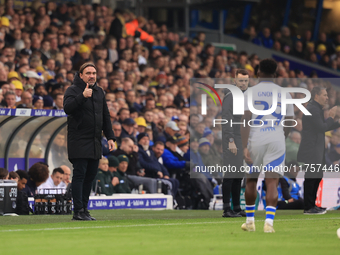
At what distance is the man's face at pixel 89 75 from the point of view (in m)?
9.28

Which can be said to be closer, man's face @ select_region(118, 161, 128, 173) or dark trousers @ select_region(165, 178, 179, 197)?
man's face @ select_region(118, 161, 128, 173)

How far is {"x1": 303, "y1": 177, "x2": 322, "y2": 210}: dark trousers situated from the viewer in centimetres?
1201

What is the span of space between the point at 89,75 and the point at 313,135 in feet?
15.1

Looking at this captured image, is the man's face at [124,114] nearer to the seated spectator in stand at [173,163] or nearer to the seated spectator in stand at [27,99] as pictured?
the seated spectator in stand at [173,163]

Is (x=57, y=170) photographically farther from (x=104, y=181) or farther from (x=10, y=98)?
(x=10, y=98)

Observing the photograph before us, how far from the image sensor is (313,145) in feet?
39.6

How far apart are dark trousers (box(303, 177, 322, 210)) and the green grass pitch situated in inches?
95.8

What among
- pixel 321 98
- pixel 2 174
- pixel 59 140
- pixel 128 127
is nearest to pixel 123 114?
pixel 128 127

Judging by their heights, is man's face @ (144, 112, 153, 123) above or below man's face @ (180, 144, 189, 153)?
above

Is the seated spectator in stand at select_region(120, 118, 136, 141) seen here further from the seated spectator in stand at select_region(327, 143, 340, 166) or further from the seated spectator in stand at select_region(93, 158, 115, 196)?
the seated spectator in stand at select_region(327, 143, 340, 166)

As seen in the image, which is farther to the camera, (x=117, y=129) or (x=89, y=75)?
(x=117, y=129)

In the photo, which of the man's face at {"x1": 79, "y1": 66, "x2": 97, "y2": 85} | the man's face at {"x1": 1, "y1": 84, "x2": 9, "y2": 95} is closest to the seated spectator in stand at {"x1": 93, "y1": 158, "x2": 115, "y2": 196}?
the man's face at {"x1": 1, "y1": 84, "x2": 9, "y2": 95}

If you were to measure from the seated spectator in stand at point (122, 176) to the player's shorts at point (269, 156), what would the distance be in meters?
6.38

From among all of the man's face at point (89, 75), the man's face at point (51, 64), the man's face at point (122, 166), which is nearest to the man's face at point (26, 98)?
the man's face at point (122, 166)
